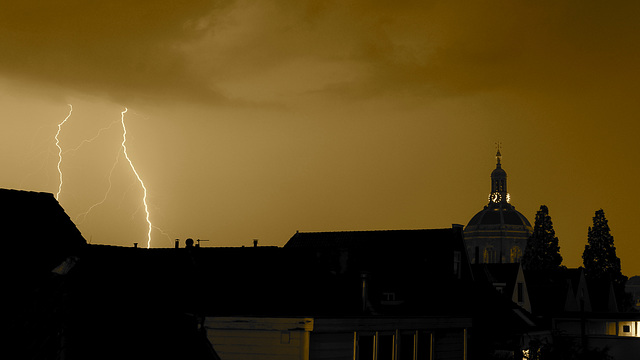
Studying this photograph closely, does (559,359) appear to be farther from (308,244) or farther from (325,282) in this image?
(308,244)

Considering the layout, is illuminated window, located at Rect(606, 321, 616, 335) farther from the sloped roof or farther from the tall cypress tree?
the sloped roof

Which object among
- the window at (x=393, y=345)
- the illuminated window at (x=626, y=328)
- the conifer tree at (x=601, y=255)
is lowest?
the window at (x=393, y=345)

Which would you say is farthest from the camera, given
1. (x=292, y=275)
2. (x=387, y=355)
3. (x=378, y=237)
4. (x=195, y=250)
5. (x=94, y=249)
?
(x=378, y=237)

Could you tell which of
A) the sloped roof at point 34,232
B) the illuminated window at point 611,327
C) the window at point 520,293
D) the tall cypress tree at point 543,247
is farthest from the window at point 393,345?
the tall cypress tree at point 543,247

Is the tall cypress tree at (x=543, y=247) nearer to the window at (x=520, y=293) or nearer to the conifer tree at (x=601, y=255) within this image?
the conifer tree at (x=601, y=255)

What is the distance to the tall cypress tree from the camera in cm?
10306

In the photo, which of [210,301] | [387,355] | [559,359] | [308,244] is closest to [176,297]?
[210,301]

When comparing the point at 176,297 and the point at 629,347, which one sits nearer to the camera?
the point at 176,297

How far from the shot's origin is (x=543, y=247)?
104m

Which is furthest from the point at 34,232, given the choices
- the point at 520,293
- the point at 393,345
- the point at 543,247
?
the point at 543,247

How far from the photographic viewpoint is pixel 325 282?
30922 mm

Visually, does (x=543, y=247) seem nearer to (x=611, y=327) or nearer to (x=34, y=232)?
(x=611, y=327)

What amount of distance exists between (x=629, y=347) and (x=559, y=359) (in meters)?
16.3

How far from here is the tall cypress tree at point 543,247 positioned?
103 meters
